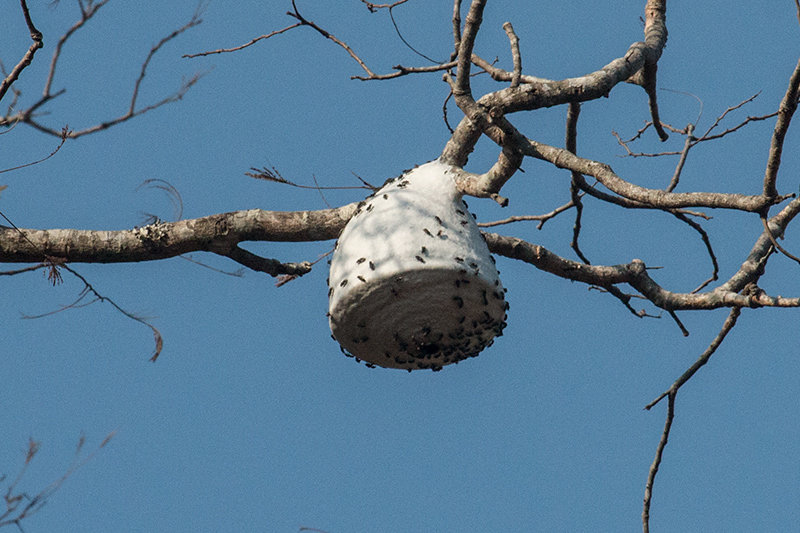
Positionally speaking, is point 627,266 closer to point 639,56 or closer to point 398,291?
point 639,56

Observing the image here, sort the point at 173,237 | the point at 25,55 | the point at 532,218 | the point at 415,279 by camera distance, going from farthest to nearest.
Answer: the point at 532,218
the point at 173,237
the point at 415,279
the point at 25,55

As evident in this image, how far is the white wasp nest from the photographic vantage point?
3.30 m

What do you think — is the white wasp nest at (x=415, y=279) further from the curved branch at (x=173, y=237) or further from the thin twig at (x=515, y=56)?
the thin twig at (x=515, y=56)

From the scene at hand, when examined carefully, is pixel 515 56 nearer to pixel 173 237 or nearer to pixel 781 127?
pixel 781 127

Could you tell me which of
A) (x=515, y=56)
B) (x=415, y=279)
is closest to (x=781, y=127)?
(x=515, y=56)

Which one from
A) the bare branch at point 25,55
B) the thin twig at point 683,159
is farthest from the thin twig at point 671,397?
the bare branch at point 25,55

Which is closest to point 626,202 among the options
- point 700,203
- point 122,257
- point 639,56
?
point 639,56

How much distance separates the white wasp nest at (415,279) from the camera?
3299 millimetres

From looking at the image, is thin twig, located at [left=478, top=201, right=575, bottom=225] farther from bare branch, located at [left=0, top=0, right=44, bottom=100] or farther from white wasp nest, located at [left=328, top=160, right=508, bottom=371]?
bare branch, located at [left=0, top=0, right=44, bottom=100]

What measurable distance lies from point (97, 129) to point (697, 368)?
2929 millimetres

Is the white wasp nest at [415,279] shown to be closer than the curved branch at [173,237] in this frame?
Yes

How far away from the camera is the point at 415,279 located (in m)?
3.28

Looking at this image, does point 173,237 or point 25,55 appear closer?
point 25,55

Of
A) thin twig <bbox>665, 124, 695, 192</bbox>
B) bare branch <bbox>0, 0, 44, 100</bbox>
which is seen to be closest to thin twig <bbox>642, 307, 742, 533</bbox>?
thin twig <bbox>665, 124, 695, 192</bbox>
